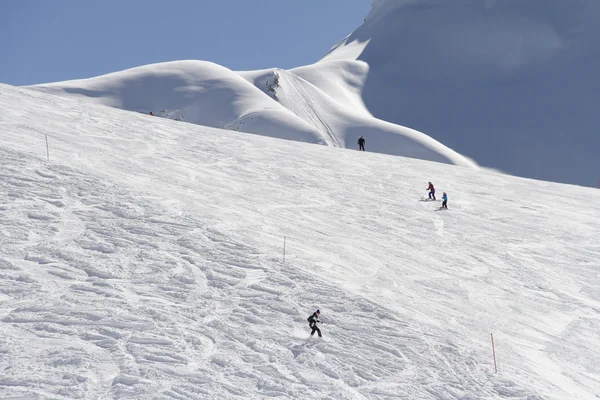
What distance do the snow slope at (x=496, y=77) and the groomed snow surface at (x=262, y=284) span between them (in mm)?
79785

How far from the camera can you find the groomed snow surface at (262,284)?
38.8 feet

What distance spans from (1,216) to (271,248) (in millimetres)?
6588

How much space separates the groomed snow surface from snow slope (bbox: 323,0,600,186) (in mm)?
79785

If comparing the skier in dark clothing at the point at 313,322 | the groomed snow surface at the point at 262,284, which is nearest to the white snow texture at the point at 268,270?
the groomed snow surface at the point at 262,284

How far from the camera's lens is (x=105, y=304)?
13.4 m

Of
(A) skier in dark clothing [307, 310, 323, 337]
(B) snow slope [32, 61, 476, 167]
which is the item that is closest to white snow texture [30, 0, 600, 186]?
(B) snow slope [32, 61, 476, 167]

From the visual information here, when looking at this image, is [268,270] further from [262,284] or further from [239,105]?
[239,105]

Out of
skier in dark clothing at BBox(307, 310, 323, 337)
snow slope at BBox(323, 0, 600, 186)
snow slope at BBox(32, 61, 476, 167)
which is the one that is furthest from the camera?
snow slope at BBox(323, 0, 600, 186)

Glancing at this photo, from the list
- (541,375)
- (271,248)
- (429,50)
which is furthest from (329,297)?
(429,50)

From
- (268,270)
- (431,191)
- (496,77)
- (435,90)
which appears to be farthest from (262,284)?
(496,77)

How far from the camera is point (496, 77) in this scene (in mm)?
133375

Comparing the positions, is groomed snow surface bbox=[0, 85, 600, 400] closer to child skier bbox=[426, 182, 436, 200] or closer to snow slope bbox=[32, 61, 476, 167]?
child skier bbox=[426, 182, 436, 200]

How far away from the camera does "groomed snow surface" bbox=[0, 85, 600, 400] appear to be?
11.8m

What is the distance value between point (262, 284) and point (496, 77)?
12621cm
